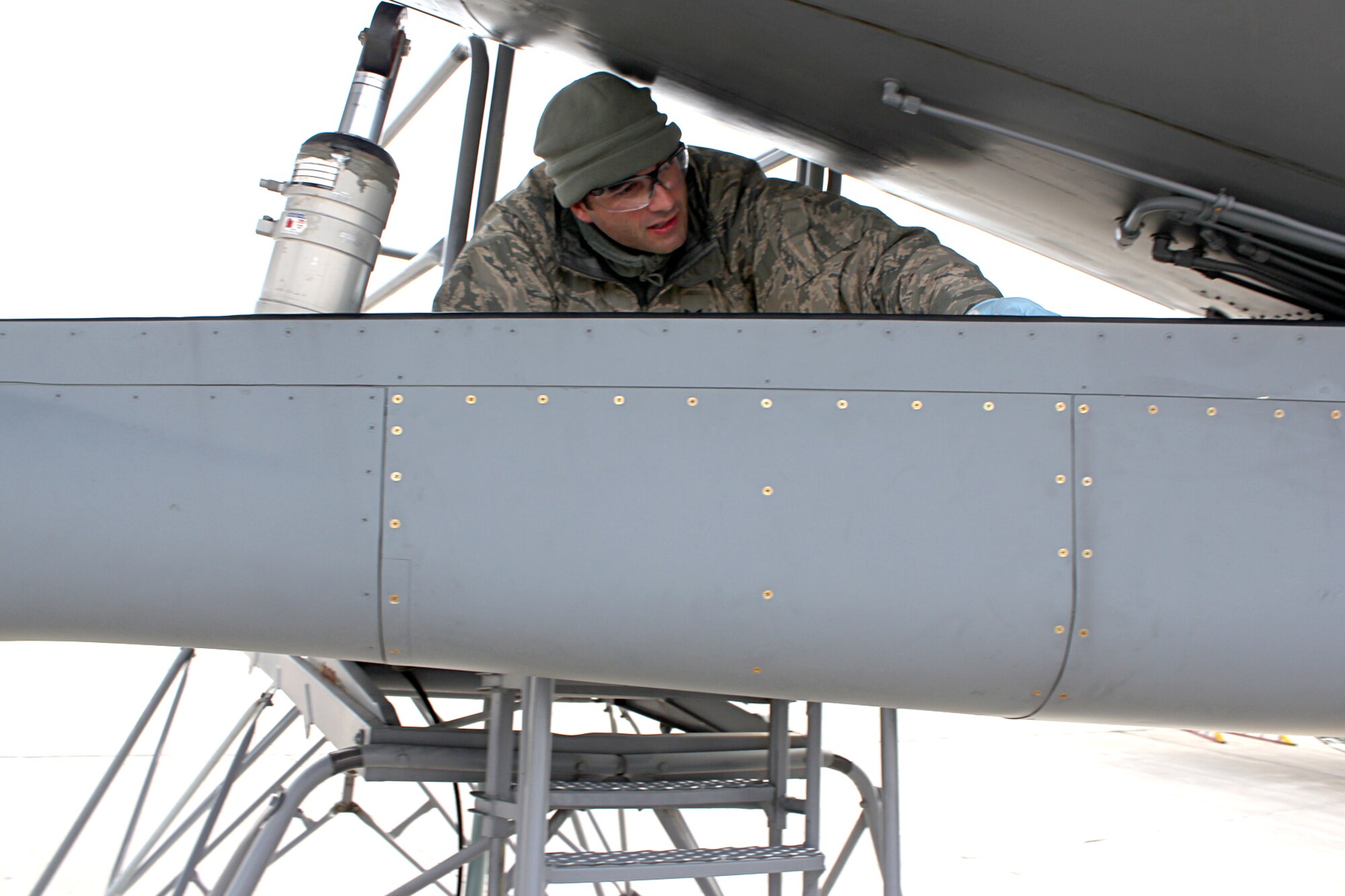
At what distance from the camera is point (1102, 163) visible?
168 cm

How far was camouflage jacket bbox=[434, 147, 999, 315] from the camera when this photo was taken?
186cm

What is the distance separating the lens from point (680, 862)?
60.2 inches

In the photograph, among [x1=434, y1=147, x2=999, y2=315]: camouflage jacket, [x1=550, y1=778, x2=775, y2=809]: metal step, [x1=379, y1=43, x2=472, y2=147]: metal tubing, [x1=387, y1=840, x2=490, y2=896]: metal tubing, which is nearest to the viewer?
[x1=550, y1=778, x2=775, y2=809]: metal step

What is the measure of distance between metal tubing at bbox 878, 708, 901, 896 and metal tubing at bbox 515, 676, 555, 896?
0.64 m

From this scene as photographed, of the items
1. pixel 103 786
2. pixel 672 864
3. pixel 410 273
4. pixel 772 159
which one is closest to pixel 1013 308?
pixel 672 864

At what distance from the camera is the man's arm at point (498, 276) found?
1828 mm

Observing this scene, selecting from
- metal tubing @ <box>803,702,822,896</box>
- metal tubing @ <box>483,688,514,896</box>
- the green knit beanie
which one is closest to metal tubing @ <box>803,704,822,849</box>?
metal tubing @ <box>803,702,822,896</box>

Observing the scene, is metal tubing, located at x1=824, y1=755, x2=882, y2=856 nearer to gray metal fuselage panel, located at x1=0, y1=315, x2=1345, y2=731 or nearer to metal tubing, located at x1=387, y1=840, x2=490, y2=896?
gray metal fuselage panel, located at x1=0, y1=315, x2=1345, y2=731

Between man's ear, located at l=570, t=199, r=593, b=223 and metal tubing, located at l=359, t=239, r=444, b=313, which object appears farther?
metal tubing, located at l=359, t=239, r=444, b=313

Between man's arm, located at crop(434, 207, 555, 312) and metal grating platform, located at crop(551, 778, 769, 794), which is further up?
man's arm, located at crop(434, 207, 555, 312)

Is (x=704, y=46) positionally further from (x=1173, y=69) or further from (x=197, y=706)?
(x=197, y=706)

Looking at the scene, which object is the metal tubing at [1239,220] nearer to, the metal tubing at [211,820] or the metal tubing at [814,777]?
the metal tubing at [814,777]

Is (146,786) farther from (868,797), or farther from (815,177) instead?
(815,177)

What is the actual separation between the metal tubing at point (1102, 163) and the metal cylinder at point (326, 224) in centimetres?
104
